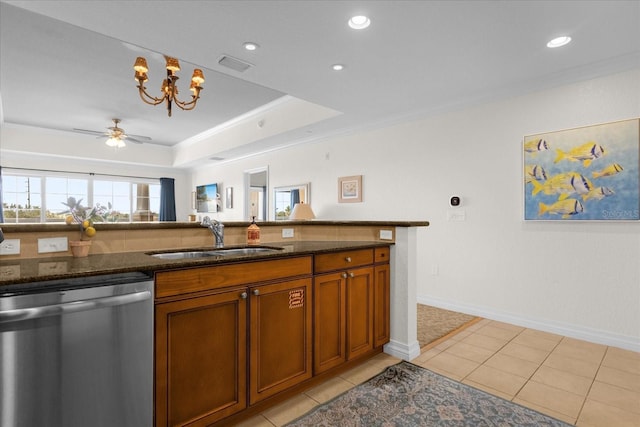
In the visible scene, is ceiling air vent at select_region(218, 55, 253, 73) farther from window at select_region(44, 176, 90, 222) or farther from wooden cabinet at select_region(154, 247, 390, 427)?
window at select_region(44, 176, 90, 222)

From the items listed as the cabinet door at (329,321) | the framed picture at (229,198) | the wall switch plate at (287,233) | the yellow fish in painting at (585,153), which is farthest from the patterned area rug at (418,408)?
the framed picture at (229,198)

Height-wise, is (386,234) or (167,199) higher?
(167,199)

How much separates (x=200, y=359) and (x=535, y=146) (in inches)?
136

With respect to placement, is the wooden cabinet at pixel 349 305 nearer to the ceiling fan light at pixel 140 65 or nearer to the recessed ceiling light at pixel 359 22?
the recessed ceiling light at pixel 359 22

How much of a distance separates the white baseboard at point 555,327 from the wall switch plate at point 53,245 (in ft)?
12.2

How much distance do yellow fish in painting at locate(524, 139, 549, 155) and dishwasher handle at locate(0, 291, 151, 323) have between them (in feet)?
11.5

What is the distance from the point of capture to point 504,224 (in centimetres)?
348

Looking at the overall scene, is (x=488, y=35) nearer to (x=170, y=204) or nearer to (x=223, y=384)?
(x=223, y=384)

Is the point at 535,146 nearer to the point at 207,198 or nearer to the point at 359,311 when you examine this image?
the point at 359,311

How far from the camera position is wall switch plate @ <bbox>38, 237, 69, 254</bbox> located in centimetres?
175

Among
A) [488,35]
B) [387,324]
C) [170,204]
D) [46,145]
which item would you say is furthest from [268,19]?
[170,204]

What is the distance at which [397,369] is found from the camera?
7.90 ft

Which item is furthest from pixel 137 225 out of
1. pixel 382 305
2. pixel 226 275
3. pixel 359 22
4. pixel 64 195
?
pixel 64 195

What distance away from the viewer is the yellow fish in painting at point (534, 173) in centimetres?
321
